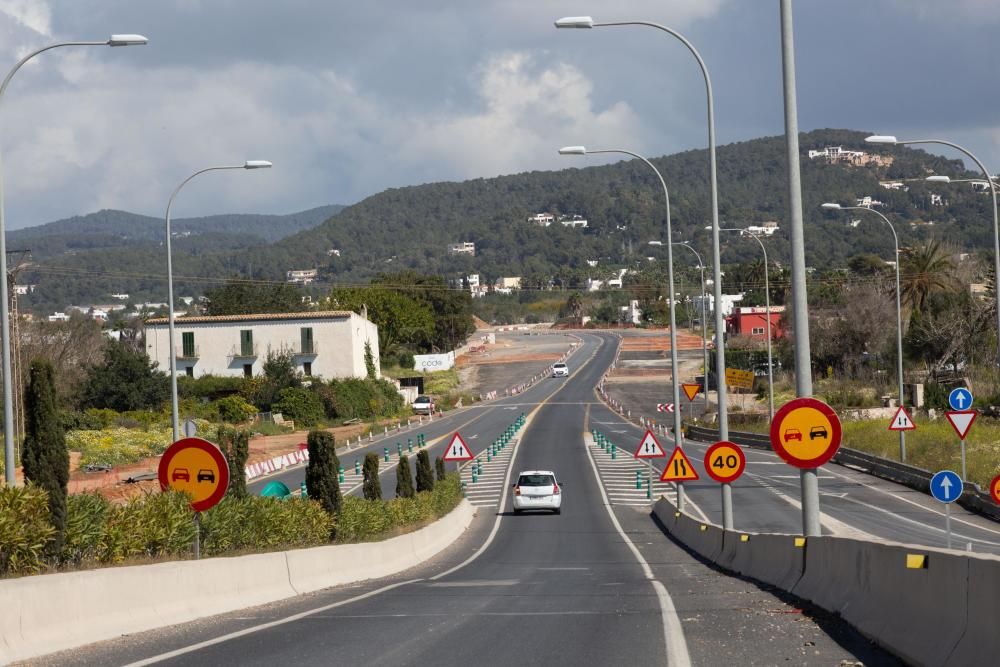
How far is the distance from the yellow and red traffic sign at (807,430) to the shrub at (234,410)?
235 ft

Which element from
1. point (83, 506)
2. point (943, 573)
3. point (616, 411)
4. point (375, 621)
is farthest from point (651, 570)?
point (616, 411)

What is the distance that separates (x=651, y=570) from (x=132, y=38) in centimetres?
1345

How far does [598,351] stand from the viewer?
161000 millimetres

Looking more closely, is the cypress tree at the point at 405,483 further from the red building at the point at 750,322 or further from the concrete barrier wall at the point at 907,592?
the red building at the point at 750,322

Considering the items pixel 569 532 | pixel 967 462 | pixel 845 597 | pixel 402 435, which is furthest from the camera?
pixel 402 435

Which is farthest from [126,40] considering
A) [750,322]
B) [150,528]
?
[750,322]

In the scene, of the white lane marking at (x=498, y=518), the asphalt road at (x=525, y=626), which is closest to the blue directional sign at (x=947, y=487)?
the asphalt road at (x=525, y=626)

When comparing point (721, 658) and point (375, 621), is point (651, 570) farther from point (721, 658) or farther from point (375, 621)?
point (721, 658)

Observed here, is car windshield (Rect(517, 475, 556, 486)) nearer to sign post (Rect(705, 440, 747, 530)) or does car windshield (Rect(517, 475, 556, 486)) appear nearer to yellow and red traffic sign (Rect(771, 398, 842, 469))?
sign post (Rect(705, 440, 747, 530))

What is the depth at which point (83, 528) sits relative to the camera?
525 inches

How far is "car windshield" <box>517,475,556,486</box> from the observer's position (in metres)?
42.9

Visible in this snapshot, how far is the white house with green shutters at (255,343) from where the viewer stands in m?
98.1

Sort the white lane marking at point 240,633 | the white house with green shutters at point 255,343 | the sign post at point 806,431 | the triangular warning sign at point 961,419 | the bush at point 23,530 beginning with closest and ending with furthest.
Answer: the white lane marking at point 240,633
the bush at point 23,530
the sign post at point 806,431
the triangular warning sign at point 961,419
the white house with green shutters at point 255,343

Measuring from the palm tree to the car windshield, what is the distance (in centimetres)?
5312
